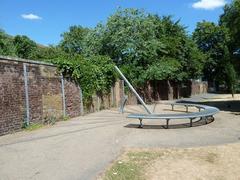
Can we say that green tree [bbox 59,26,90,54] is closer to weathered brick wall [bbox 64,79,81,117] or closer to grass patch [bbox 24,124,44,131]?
weathered brick wall [bbox 64,79,81,117]

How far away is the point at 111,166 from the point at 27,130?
643cm

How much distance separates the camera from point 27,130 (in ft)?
45.6

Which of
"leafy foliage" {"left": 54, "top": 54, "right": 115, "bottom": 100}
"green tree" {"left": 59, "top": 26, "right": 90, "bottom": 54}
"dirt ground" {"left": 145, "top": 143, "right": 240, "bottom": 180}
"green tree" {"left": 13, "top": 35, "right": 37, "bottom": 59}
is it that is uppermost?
"green tree" {"left": 59, "top": 26, "right": 90, "bottom": 54}

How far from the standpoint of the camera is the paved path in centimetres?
809

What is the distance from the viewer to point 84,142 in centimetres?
1138

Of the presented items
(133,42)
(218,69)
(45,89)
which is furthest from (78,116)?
(218,69)

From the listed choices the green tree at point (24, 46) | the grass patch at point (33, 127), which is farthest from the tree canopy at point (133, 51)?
the grass patch at point (33, 127)

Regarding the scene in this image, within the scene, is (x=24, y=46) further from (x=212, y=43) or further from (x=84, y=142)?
(x=212, y=43)

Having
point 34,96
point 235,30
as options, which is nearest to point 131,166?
point 34,96

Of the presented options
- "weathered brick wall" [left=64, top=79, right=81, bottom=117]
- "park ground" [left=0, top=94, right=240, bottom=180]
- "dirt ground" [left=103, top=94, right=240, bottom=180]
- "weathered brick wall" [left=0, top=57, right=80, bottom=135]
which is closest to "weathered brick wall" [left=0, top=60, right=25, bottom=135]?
"weathered brick wall" [left=0, top=57, right=80, bottom=135]

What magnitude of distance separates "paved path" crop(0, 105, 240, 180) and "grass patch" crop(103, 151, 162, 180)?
10.9 inches

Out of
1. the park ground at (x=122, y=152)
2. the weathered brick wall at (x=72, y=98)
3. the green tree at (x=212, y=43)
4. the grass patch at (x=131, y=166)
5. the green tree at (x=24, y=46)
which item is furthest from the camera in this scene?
the green tree at (x=212, y=43)

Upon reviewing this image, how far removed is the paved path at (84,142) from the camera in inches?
319

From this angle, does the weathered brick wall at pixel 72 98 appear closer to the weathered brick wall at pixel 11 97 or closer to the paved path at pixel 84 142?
the paved path at pixel 84 142
